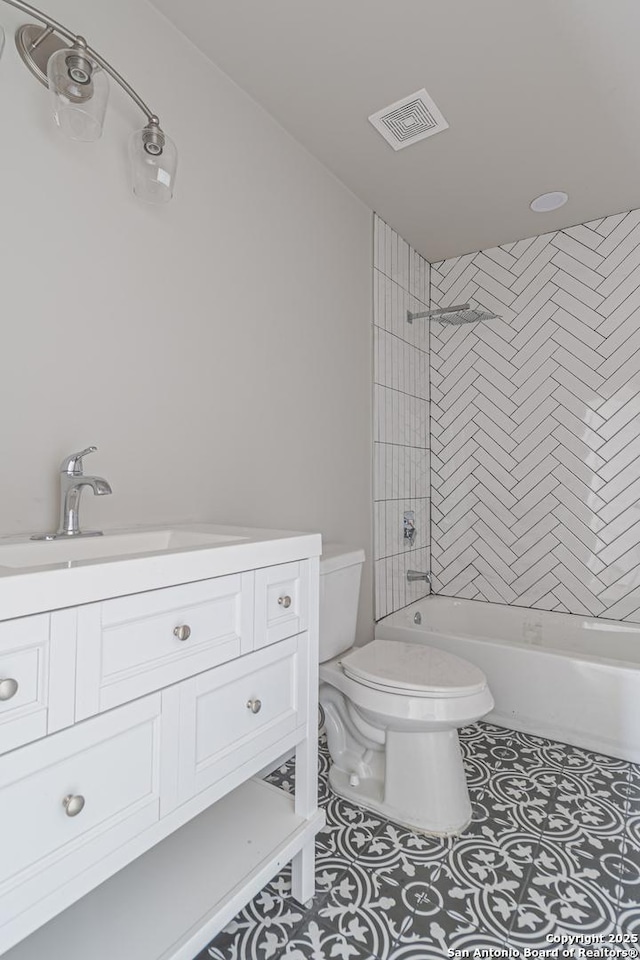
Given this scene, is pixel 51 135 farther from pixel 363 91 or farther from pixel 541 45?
pixel 541 45

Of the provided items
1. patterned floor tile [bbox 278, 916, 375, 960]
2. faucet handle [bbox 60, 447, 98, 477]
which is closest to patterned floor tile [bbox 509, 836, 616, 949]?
patterned floor tile [bbox 278, 916, 375, 960]

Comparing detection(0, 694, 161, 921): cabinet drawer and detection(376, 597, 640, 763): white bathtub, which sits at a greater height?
A: detection(0, 694, 161, 921): cabinet drawer

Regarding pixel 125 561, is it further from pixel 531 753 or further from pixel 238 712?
pixel 531 753

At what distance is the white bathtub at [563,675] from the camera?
194 cm

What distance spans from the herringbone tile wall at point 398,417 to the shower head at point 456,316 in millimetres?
80

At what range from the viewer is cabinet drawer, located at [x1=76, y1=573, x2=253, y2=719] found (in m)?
0.77

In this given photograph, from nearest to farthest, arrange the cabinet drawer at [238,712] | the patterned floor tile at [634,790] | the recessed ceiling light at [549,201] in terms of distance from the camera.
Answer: the cabinet drawer at [238,712] < the patterned floor tile at [634,790] < the recessed ceiling light at [549,201]

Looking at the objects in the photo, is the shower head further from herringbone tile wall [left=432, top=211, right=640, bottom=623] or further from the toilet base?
the toilet base

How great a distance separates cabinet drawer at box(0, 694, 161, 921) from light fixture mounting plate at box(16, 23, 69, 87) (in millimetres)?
1330

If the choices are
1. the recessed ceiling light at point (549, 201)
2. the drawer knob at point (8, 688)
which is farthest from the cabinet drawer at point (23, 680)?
the recessed ceiling light at point (549, 201)

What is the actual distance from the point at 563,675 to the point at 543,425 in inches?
53.2

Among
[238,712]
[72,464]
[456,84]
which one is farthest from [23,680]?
[456,84]

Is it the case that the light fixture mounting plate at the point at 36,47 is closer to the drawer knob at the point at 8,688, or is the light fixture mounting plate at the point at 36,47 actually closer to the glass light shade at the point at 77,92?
the glass light shade at the point at 77,92

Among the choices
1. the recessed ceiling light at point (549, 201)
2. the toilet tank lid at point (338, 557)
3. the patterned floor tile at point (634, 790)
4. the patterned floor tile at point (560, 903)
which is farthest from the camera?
the recessed ceiling light at point (549, 201)
